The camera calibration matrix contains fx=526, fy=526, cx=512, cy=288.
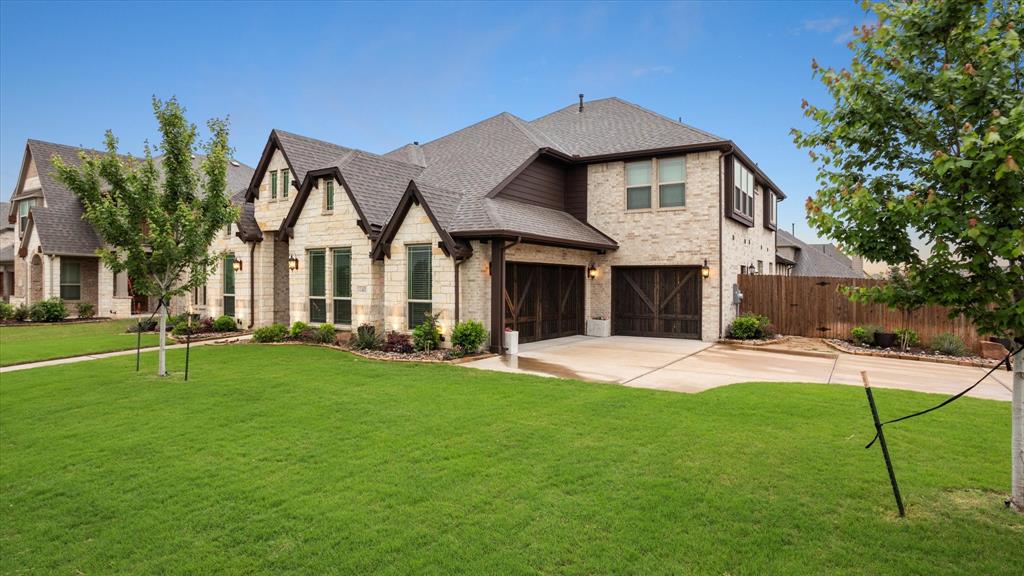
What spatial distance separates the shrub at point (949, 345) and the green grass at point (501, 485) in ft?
19.4

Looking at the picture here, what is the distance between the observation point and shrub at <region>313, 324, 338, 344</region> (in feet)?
53.3

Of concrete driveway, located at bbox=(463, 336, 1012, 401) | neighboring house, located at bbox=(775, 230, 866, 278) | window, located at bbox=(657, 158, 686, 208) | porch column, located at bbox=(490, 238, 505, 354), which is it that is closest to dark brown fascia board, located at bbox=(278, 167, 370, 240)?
porch column, located at bbox=(490, 238, 505, 354)

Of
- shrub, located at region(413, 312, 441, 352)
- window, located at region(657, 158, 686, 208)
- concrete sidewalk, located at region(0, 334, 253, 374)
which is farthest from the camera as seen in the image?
window, located at region(657, 158, 686, 208)

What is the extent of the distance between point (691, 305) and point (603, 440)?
12.5 metres

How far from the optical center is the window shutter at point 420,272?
14680 mm

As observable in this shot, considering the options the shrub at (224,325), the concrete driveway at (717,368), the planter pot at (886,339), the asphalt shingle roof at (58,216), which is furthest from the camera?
the asphalt shingle roof at (58,216)

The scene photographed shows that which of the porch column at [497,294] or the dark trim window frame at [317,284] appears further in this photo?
the dark trim window frame at [317,284]

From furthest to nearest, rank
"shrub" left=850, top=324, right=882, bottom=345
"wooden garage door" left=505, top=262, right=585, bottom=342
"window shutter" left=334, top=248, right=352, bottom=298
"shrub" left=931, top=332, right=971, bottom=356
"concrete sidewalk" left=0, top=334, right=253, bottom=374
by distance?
"window shutter" left=334, top=248, right=352, bottom=298 < "wooden garage door" left=505, top=262, right=585, bottom=342 < "shrub" left=850, top=324, right=882, bottom=345 < "shrub" left=931, top=332, right=971, bottom=356 < "concrete sidewalk" left=0, top=334, right=253, bottom=374

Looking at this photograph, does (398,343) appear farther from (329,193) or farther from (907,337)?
(907,337)

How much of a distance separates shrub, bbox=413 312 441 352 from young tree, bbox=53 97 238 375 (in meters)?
5.10

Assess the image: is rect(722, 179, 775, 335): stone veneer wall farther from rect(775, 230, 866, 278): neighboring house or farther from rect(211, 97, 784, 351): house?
rect(775, 230, 866, 278): neighboring house

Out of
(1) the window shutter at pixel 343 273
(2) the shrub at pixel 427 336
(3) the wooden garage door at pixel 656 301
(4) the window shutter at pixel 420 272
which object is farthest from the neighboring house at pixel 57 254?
(3) the wooden garage door at pixel 656 301

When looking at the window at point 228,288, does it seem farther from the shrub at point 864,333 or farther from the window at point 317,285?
the shrub at point 864,333

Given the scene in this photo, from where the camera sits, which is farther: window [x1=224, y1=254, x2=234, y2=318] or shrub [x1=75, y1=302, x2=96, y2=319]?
shrub [x1=75, y1=302, x2=96, y2=319]
